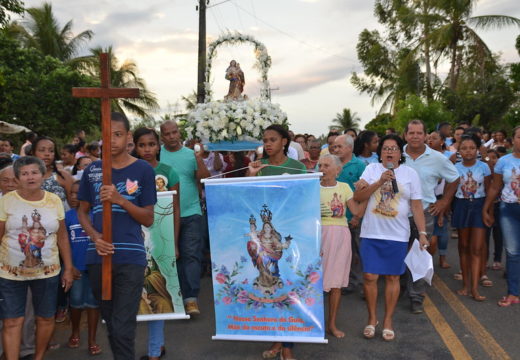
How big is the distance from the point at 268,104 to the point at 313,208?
257 centimetres

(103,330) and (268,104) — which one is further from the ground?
(268,104)

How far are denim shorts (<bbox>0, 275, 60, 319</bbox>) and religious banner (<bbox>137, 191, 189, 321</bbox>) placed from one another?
807 millimetres

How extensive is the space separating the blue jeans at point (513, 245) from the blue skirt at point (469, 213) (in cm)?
29

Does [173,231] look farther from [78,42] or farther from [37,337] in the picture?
[78,42]

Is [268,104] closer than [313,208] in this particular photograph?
No

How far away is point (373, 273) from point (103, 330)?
9.27ft

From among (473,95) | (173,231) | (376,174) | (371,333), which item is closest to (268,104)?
(376,174)

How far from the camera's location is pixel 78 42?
3459 centimetres

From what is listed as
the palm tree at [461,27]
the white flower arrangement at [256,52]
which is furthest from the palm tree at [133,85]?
the white flower arrangement at [256,52]

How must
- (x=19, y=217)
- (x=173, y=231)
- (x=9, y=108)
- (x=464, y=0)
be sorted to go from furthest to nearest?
(x=464, y=0) < (x=9, y=108) < (x=173, y=231) < (x=19, y=217)

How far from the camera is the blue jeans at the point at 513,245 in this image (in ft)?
21.1

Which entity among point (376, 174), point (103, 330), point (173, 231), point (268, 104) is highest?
point (268, 104)

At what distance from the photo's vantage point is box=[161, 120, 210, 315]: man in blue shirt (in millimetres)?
6230

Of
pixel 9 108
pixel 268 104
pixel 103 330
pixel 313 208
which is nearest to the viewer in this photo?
pixel 313 208
